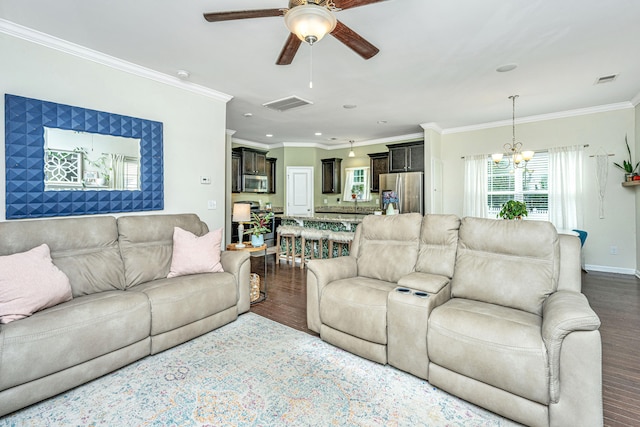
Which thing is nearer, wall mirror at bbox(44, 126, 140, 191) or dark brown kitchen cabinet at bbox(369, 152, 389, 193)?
wall mirror at bbox(44, 126, 140, 191)

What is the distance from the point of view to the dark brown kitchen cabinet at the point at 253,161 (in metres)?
7.64

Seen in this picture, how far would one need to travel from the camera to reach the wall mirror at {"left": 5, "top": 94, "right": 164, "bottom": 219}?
2.72 metres

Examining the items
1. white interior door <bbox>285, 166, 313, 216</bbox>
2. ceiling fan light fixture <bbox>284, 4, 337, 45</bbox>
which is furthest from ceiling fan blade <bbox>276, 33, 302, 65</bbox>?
white interior door <bbox>285, 166, 313, 216</bbox>

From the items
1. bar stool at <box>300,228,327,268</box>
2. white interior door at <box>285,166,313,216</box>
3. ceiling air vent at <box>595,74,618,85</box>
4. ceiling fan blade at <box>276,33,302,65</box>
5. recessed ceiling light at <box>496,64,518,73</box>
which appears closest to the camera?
ceiling fan blade at <box>276,33,302,65</box>

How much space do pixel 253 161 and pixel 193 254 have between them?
509 centimetres

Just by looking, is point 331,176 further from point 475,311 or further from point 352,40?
point 475,311

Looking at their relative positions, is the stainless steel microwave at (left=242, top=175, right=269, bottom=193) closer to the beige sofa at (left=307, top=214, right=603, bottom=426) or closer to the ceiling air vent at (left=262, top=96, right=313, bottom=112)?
the ceiling air vent at (left=262, top=96, right=313, bottom=112)

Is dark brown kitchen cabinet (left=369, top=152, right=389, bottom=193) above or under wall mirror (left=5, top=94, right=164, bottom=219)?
above

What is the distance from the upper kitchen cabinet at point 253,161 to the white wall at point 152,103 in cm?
320

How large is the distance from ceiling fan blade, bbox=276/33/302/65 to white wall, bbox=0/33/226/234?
2.09m

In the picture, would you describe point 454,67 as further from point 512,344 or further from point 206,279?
point 206,279

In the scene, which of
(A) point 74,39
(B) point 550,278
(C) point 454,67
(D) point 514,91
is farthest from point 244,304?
(D) point 514,91

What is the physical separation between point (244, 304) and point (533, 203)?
5.64 metres

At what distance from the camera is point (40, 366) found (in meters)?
1.85
